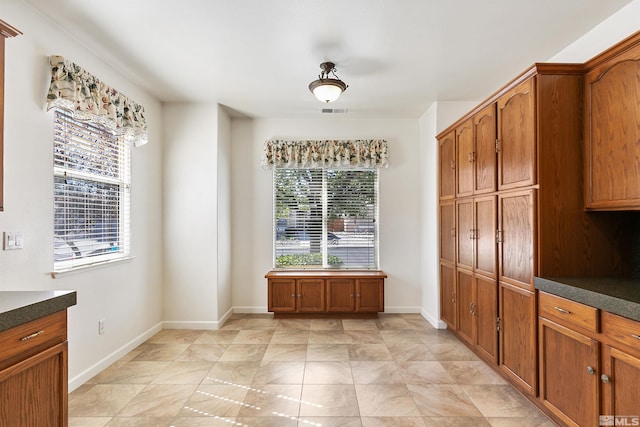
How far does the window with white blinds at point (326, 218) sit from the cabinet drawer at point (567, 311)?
262cm

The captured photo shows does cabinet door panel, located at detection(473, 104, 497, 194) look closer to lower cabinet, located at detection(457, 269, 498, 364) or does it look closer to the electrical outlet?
lower cabinet, located at detection(457, 269, 498, 364)

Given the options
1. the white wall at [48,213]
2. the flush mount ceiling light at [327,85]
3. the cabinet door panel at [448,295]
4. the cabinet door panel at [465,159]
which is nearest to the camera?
the white wall at [48,213]

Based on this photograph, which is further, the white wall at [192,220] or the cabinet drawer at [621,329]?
the white wall at [192,220]

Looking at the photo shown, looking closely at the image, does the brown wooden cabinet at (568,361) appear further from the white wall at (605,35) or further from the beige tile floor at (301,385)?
the white wall at (605,35)

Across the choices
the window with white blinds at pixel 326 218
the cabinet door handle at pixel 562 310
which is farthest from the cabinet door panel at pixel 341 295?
the cabinet door handle at pixel 562 310

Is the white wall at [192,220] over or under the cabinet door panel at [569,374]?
over

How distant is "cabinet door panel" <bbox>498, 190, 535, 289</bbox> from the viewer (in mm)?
2242

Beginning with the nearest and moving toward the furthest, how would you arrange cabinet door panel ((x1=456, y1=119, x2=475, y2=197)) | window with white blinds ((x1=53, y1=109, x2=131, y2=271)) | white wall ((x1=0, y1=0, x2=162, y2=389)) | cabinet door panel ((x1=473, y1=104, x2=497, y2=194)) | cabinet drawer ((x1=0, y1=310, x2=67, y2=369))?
cabinet drawer ((x1=0, y1=310, x2=67, y2=369))
white wall ((x1=0, y1=0, x2=162, y2=389))
window with white blinds ((x1=53, y1=109, x2=131, y2=271))
cabinet door panel ((x1=473, y1=104, x2=497, y2=194))
cabinet door panel ((x1=456, y1=119, x2=475, y2=197))

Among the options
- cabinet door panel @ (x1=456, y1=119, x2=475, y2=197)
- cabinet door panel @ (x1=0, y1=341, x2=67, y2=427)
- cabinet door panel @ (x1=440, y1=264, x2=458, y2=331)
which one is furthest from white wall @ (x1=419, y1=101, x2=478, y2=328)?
cabinet door panel @ (x1=0, y1=341, x2=67, y2=427)

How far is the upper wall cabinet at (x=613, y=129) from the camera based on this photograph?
183cm

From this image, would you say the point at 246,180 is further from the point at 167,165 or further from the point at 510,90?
the point at 510,90

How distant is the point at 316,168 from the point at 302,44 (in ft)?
6.90

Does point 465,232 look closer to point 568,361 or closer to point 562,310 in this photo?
point 562,310

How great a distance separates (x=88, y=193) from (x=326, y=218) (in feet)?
9.11
